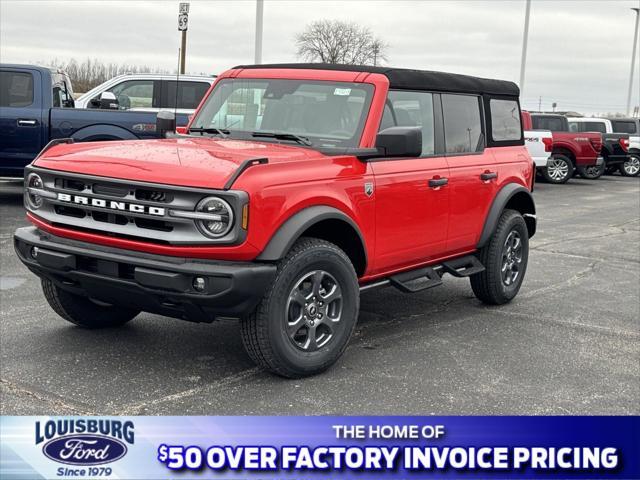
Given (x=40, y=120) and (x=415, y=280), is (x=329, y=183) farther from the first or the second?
(x=40, y=120)

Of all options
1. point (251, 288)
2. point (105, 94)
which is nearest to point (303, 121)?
point (251, 288)

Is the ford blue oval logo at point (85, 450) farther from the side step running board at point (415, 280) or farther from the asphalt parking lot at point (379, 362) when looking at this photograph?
the side step running board at point (415, 280)

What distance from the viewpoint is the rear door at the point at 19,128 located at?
1140 centimetres

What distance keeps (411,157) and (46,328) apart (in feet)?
9.08

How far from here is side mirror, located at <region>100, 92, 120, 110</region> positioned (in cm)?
1133

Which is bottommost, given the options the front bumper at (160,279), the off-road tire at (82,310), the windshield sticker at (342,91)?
the off-road tire at (82,310)

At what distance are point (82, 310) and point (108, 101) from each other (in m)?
6.58

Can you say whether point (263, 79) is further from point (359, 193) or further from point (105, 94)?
point (105, 94)

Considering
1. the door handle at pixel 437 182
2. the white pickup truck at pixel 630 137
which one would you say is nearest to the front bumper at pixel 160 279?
the door handle at pixel 437 182

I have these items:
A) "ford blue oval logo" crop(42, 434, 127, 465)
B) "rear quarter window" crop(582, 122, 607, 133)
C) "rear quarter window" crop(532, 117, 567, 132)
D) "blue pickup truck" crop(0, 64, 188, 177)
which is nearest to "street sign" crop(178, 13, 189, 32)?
"blue pickup truck" crop(0, 64, 188, 177)

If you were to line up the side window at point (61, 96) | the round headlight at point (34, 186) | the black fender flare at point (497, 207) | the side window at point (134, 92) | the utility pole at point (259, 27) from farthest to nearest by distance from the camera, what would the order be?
1. the utility pole at point (259, 27)
2. the side window at point (134, 92)
3. the side window at point (61, 96)
4. the black fender flare at point (497, 207)
5. the round headlight at point (34, 186)

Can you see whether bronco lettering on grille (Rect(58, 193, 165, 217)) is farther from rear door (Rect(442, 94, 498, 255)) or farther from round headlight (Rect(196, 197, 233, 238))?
rear door (Rect(442, 94, 498, 255))

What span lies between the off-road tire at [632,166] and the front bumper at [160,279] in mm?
26065

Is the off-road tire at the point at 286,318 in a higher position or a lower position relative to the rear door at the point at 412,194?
lower
